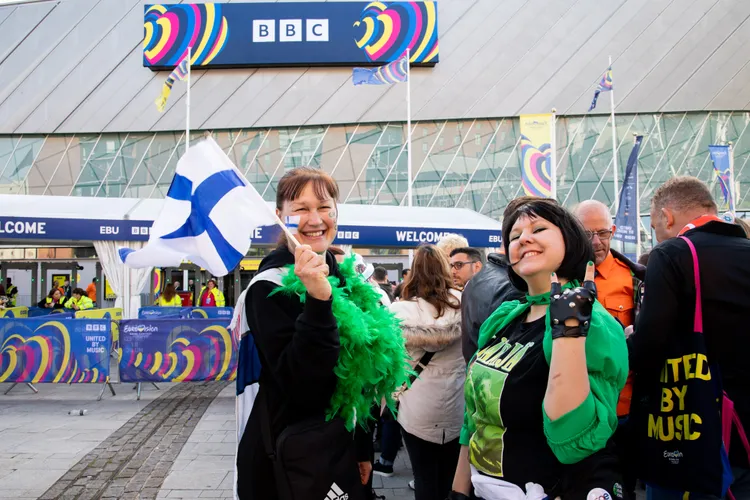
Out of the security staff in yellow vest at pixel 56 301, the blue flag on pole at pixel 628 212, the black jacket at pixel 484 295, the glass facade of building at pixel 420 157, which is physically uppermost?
the glass facade of building at pixel 420 157

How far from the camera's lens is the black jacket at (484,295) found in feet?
8.46

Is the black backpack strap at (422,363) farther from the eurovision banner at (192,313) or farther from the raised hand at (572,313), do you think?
the eurovision banner at (192,313)

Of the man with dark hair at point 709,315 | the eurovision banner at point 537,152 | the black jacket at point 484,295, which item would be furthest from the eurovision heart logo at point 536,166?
the man with dark hair at point 709,315

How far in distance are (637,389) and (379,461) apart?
11.3 ft

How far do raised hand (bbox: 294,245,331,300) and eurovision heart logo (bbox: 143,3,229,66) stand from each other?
27.0 metres

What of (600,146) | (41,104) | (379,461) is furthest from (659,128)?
(41,104)

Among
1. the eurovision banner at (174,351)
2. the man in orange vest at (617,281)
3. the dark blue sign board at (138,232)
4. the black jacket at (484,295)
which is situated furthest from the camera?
the dark blue sign board at (138,232)

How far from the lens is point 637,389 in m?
2.33

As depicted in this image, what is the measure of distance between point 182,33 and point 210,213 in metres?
27.0

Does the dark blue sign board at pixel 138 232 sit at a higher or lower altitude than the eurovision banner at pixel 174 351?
higher

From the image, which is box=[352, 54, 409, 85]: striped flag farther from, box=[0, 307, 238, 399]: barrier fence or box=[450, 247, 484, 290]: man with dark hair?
box=[450, 247, 484, 290]: man with dark hair

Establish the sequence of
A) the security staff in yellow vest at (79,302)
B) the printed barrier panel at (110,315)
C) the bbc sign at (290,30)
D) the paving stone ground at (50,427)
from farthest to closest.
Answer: the bbc sign at (290,30), the security staff in yellow vest at (79,302), the printed barrier panel at (110,315), the paving stone ground at (50,427)

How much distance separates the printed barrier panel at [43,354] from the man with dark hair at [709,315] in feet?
26.2

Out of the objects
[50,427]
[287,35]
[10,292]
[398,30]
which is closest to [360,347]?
[50,427]
